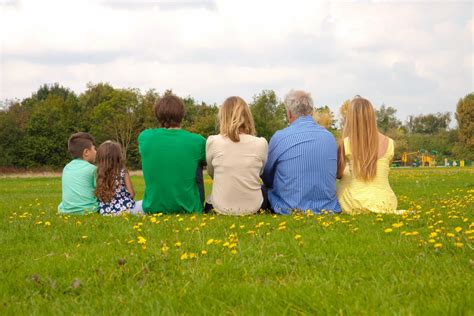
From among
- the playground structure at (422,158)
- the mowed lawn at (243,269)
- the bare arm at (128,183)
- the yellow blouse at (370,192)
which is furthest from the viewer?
the playground structure at (422,158)

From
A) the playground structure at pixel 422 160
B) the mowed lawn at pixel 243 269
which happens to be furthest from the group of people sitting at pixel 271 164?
the playground structure at pixel 422 160

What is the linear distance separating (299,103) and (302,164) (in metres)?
0.97

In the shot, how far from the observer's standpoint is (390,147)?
812 cm

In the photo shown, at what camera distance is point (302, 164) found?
7.93 m

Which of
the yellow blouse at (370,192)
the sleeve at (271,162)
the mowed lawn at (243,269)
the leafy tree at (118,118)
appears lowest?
the mowed lawn at (243,269)

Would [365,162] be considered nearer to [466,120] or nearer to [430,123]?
[466,120]

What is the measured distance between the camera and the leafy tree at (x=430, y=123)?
4830 inches

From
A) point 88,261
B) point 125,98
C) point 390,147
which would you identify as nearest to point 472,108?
point 125,98

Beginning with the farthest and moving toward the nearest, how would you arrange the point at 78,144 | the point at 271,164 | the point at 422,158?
the point at 422,158, the point at 78,144, the point at 271,164

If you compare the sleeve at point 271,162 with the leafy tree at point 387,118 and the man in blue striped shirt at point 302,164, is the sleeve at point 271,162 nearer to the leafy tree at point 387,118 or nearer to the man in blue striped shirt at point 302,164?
the man in blue striped shirt at point 302,164

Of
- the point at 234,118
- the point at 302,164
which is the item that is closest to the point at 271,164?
the point at 302,164

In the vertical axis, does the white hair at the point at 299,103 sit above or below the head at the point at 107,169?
above

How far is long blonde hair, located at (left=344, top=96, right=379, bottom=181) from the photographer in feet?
25.6

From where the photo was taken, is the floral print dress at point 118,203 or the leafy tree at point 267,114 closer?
the floral print dress at point 118,203
